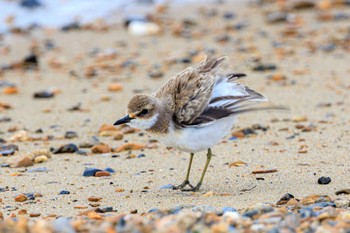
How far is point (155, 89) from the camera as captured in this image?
11.0 meters

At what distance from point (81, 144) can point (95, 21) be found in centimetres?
840

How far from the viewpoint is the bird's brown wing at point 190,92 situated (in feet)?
20.3

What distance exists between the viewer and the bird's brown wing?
6.19 meters

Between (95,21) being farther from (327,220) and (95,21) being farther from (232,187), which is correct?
(327,220)

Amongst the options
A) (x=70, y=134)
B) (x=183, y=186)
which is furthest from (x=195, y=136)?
(x=70, y=134)

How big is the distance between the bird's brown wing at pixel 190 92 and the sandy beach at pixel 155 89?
1.31ft

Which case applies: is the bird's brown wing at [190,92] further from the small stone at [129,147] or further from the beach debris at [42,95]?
the beach debris at [42,95]

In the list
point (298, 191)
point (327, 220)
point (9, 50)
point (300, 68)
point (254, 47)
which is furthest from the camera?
point (9, 50)

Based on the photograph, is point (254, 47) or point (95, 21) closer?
point (254, 47)

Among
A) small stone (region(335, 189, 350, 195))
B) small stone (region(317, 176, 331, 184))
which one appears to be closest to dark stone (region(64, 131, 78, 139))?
small stone (region(317, 176, 331, 184))

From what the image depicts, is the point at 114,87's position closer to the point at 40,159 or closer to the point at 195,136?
the point at 40,159

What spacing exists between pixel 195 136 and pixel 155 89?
4.90 metres

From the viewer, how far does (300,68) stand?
11.7 meters

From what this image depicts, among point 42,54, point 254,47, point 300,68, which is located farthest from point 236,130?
point 42,54
